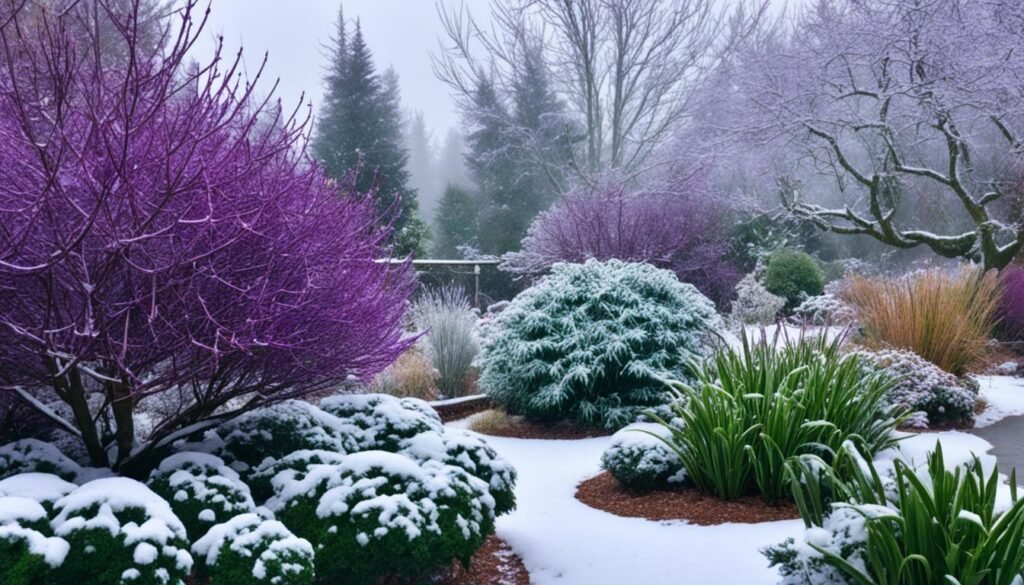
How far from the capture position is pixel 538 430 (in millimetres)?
7340

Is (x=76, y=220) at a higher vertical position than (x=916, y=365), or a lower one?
higher

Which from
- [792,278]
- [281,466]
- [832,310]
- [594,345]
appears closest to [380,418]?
[281,466]

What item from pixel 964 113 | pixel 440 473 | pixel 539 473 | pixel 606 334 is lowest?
pixel 539 473

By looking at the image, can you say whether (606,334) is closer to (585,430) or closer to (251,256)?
(585,430)

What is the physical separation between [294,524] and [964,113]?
12.6 meters

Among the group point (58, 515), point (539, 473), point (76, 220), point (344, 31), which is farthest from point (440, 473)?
point (344, 31)

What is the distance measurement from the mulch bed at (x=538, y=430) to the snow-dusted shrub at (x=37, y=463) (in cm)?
419

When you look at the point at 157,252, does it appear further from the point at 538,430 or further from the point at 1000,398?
the point at 1000,398

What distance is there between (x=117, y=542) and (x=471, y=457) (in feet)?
5.82

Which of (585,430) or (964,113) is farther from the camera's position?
(964,113)

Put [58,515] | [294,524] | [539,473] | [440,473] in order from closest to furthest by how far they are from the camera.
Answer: [58,515], [294,524], [440,473], [539,473]

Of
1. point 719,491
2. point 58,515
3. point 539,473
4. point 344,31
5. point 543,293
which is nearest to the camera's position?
point 58,515

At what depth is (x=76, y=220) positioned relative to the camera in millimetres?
3025

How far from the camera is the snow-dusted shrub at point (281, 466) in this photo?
3.55 metres
